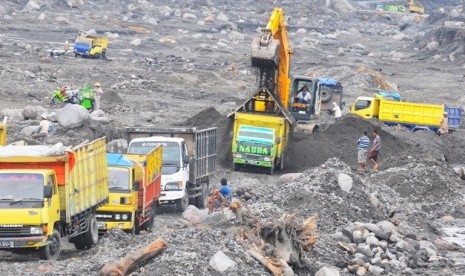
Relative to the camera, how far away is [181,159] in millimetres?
27859

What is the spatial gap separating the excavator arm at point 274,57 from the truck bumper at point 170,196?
8.19 meters

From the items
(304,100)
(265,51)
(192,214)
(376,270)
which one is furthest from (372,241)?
(304,100)

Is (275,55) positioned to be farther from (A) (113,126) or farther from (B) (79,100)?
(B) (79,100)

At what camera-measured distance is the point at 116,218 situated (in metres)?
22.8

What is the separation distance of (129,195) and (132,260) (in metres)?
6.46

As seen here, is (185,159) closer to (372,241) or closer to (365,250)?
(372,241)

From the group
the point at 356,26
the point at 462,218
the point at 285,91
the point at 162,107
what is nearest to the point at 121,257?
the point at 462,218

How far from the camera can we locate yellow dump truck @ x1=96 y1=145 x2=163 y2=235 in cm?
2270

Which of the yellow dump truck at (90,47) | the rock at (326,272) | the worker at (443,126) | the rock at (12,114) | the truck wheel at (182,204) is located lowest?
the yellow dump truck at (90,47)

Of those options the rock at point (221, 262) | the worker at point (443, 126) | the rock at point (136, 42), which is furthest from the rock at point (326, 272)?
the rock at point (136, 42)

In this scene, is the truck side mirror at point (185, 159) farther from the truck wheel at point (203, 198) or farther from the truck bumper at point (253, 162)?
the truck bumper at point (253, 162)

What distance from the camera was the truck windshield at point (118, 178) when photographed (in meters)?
23.0

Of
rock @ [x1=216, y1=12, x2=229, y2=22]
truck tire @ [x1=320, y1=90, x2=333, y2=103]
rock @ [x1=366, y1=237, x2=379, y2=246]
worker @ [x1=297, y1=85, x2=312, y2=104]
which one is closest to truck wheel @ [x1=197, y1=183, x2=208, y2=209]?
rock @ [x1=366, y1=237, x2=379, y2=246]

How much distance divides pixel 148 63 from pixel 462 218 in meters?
43.8
